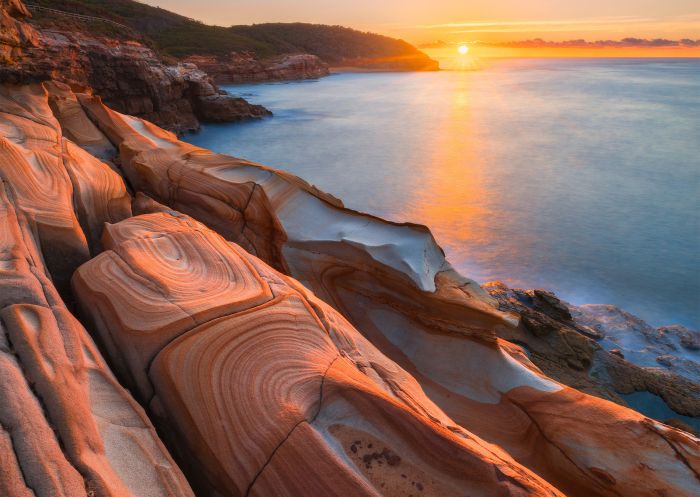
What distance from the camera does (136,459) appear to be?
2.18 m

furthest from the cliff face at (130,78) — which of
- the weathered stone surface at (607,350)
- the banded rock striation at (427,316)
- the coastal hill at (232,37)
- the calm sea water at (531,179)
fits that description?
the weathered stone surface at (607,350)

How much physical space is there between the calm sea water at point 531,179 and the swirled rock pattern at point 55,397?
905 centimetres

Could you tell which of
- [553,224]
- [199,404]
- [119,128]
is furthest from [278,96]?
[199,404]

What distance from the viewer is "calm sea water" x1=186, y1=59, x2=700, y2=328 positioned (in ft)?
37.5

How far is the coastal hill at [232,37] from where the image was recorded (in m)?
34.3

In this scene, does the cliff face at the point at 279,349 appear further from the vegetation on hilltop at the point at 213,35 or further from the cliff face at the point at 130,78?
the vegetation on hilltop at the point at 213,35

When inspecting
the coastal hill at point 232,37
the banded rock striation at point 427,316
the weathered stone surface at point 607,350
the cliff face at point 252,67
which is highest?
the coastal hill at point 232,37

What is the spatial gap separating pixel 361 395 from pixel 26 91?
7673 millimetres

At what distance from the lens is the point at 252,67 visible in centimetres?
5525

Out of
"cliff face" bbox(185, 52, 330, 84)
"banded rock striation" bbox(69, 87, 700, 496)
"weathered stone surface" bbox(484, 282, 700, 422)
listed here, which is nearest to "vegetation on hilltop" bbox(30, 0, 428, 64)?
"cliff face" bbox(185, 52, 330, 84)

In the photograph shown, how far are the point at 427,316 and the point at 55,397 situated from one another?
366cm

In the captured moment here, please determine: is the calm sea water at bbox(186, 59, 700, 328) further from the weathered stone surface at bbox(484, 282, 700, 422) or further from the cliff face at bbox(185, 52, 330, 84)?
the cliff face at bbox(185, 52, 330, 84)

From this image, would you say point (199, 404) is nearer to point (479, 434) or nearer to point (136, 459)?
point (136, 459)

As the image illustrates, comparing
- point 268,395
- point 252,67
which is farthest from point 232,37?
point 268,395
